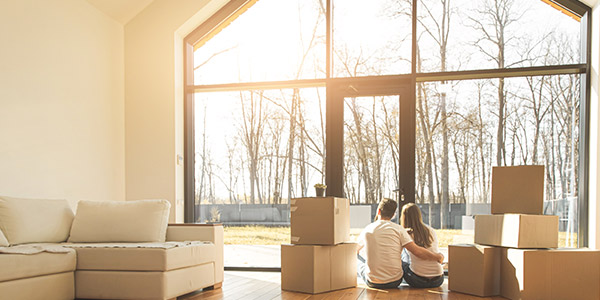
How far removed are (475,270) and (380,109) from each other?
6.73 ft

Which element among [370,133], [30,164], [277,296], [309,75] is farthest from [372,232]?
[30,164]

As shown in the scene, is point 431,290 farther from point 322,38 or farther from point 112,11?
point 112,11

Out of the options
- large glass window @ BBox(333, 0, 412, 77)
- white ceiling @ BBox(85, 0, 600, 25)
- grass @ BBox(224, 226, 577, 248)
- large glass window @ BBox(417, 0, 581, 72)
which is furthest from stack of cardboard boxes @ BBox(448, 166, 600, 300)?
white ceiling @ BBox(85, 0, 600, 25)

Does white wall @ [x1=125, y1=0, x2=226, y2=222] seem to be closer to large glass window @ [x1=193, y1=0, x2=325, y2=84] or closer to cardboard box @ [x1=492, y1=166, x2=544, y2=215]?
large glass window @ [x1=193, y1=0, x2=325, y2=84]

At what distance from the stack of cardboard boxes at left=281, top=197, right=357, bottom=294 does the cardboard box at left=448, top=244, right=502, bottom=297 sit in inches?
35.1

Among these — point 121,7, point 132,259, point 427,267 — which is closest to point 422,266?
point 427,267

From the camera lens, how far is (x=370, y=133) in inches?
221

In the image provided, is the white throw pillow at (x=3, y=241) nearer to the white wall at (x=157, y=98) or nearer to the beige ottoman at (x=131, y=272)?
the beige ottoman at (x=131, y=272)

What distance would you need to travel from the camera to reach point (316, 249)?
429 cm

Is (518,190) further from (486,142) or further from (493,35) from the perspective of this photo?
(493,35)

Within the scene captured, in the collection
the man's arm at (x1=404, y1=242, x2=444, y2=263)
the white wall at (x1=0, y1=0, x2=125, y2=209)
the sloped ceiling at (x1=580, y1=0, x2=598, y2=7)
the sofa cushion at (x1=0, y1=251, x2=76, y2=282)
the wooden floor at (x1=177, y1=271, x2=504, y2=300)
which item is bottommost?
the wooden floor at (x1=177, y1=271, x2=504, y2=300)

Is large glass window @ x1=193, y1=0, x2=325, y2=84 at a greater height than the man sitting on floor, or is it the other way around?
large glass window @ x1=193, y1=0, x2=325, y2=84

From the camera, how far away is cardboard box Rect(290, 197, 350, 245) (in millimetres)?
4355

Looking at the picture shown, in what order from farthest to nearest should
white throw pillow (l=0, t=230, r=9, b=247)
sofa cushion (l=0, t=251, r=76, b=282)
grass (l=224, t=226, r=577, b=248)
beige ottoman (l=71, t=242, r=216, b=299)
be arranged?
grass (l=224, t=226, r=577, b=248) → white throw pillow (l=0, t=230, r=9, b=247) → beige ottoman (l=71, t=242, r=216, b=299) → sofa cushion (l=0, t=251, r=76, b=282)
